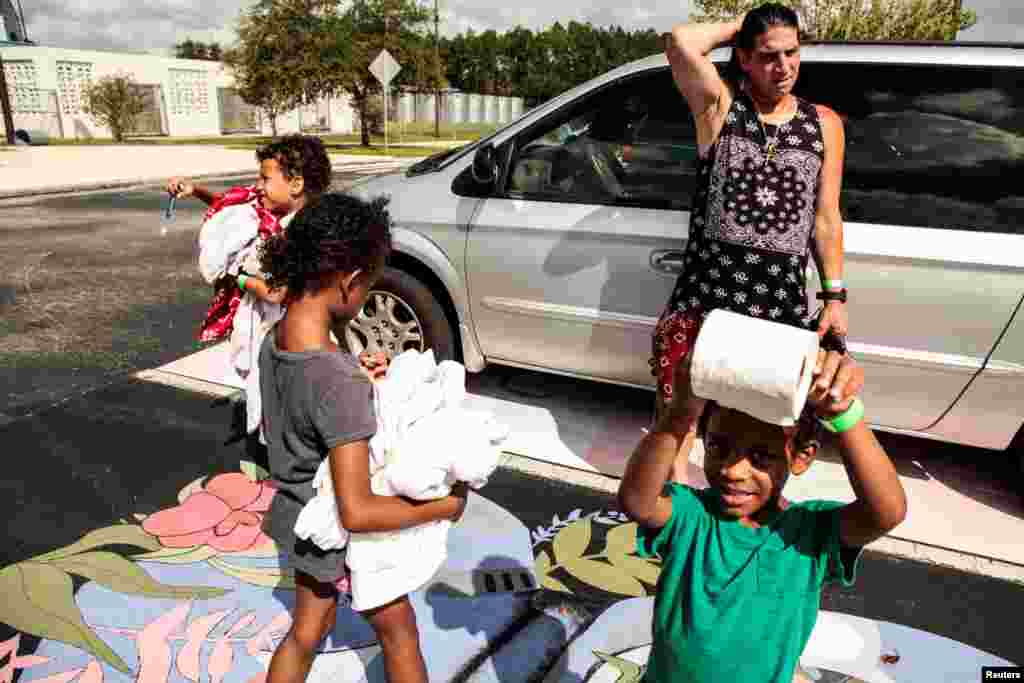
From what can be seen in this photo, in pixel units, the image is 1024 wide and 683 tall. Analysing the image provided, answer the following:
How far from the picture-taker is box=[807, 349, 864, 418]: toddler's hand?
1040mm

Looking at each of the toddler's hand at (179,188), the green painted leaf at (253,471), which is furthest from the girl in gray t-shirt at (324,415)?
the green painted leaf at (253,471)

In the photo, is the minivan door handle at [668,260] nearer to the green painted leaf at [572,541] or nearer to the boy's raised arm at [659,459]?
the green painted leaf at [572,541]

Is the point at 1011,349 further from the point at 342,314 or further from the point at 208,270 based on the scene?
the point at 208,270

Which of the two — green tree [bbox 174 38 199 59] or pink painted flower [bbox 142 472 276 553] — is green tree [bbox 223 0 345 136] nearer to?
pink painted flower [bbox 142 472 276 553]

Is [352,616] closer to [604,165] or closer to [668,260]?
[668,260]

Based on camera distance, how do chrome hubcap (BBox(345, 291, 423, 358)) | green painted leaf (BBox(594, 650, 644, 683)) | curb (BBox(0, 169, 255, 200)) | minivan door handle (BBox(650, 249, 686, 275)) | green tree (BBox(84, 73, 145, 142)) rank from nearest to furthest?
green painted leaf (BBox(594, 650, 644, 683)) < minivan door handle (BBox(650, 249, 686, 275)) < chrome hubcap (BBox(345, 291, 423, 358)) < curb (BBox(0, 169, 255, 200)) < green tree (BBox(84, 73, 145, 142))

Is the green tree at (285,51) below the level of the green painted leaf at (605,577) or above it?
above

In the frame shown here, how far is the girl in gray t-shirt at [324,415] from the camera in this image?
1.48 m

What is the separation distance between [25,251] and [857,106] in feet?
27.0

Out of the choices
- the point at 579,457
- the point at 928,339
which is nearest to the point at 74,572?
the point at 579,457

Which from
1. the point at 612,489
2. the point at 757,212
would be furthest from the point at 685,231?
the point at 612,489

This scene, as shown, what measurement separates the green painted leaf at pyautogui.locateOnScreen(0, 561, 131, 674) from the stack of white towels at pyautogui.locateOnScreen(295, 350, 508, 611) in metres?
1.06

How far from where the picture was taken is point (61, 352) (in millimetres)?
4766

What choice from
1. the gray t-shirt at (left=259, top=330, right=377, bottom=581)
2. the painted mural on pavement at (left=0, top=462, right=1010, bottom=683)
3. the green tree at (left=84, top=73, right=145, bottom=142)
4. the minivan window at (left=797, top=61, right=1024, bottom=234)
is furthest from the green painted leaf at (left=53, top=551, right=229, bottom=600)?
the green tree at (left=84, top=73, right=145, bottom=142)
